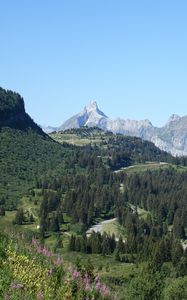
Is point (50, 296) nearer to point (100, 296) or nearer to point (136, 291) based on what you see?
point (100, 296)

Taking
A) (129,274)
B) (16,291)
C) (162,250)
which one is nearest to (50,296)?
(16,291)

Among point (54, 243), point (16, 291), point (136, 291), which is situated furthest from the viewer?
point (54, 243)

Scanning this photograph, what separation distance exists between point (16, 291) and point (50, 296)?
4.57ft

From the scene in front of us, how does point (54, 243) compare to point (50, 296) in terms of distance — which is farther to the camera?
point (54, 243)

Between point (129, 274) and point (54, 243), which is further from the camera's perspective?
point (54, 243)

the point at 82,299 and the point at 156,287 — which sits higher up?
the point at 82,299

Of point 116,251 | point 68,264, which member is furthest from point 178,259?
point 68,264

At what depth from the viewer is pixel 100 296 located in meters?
21.6

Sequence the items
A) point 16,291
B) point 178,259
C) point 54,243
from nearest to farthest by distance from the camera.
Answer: point 16,291, point 178,259, point 54,243

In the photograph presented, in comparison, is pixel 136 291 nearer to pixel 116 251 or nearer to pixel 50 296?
pixel 50 296

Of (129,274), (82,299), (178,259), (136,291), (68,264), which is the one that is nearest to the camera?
(82,299)

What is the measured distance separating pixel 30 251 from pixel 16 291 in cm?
615

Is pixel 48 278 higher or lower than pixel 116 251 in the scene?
higher

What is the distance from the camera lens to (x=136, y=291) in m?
93.9
